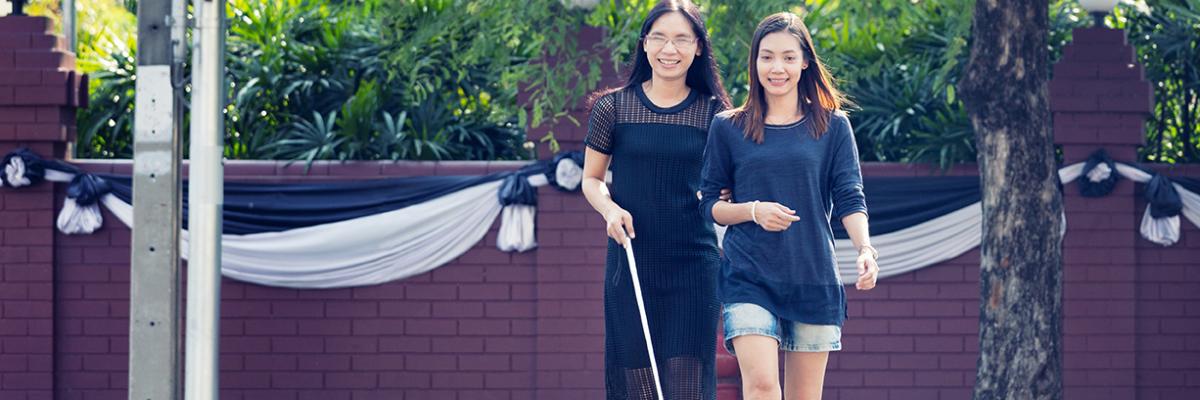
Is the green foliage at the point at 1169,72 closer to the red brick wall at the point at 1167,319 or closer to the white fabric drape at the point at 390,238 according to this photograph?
the red brick wall at the point at 1167,319

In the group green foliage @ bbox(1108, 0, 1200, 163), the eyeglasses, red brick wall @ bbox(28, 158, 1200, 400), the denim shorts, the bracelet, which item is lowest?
red brick wall @ bbox(28, 158, 1200, 400)

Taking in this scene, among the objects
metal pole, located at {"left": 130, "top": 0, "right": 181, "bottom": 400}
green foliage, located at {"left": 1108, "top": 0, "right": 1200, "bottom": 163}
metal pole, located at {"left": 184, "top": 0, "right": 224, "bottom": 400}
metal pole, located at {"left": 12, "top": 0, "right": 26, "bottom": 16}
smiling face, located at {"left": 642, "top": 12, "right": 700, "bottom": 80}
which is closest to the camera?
smiling face, located at {"left": 642, "top": 12, "right": 700, "bottom": 80}

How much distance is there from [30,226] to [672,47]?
631 cm

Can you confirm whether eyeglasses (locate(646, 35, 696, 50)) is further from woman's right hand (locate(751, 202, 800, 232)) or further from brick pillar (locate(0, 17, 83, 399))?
brick pillar (locate(0, 17, 83, 399))

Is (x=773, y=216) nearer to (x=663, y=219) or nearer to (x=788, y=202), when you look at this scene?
(x=788, y=202)

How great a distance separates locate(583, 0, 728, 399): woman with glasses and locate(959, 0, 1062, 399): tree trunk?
371 cm

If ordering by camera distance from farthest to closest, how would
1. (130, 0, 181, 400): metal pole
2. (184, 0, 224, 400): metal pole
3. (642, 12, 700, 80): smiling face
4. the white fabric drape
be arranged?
the white fabric drape
(130, 0, 181, 400): metal pole
(184, 0, 224, 400): metal pole
(642, 12, 700, 80): smiling face

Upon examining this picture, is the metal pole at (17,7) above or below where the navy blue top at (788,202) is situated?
above

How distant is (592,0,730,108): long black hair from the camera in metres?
4.91

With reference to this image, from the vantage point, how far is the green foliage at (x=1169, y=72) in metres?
10.5

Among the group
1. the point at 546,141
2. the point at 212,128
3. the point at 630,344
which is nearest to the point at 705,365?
the point at 630,344

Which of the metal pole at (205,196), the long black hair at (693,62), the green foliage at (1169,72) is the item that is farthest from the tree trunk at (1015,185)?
the metal pole at (205,196)

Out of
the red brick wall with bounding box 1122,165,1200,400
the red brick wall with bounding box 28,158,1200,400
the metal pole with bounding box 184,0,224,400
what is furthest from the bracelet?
the red brick wall with bounding box 1122,165,1200,400

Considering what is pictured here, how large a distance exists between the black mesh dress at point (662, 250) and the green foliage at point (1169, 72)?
6586 mm
